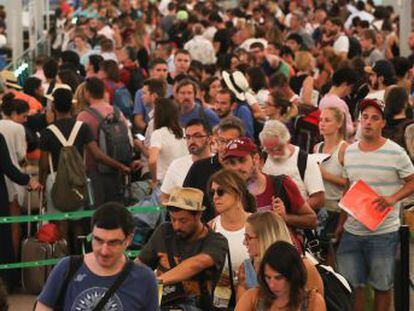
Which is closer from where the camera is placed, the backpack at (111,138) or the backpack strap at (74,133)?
the backpack strap at (74,133)

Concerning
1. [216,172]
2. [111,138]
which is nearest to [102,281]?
[216,172]

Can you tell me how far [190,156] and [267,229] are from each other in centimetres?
304

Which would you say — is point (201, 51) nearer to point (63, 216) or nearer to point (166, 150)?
point (166, 150)

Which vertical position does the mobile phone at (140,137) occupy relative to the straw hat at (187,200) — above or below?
above

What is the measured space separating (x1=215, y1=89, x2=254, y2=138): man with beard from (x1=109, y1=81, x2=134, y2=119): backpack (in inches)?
86.0

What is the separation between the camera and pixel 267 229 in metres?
8.06

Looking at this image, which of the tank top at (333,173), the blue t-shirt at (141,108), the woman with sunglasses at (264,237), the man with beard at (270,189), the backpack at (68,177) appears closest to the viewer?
the woman with sunglasses at (264,237)

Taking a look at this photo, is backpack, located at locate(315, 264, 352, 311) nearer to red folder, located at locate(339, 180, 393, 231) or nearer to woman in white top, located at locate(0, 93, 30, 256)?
red folder, located at locate(339, 180, 393, 231)

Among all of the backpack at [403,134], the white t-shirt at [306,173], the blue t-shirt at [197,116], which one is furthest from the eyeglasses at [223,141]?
the blue t-shirt at [197,116]

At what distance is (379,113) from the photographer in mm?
10234

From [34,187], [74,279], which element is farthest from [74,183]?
[74,279]

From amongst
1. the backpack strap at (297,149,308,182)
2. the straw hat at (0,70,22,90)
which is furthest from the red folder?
the straw hat at (0,70,22,90)

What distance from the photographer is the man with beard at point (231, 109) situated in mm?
14086

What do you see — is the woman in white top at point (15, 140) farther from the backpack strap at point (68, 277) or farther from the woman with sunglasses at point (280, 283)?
the woman with sunglasses at point (280, 283)
